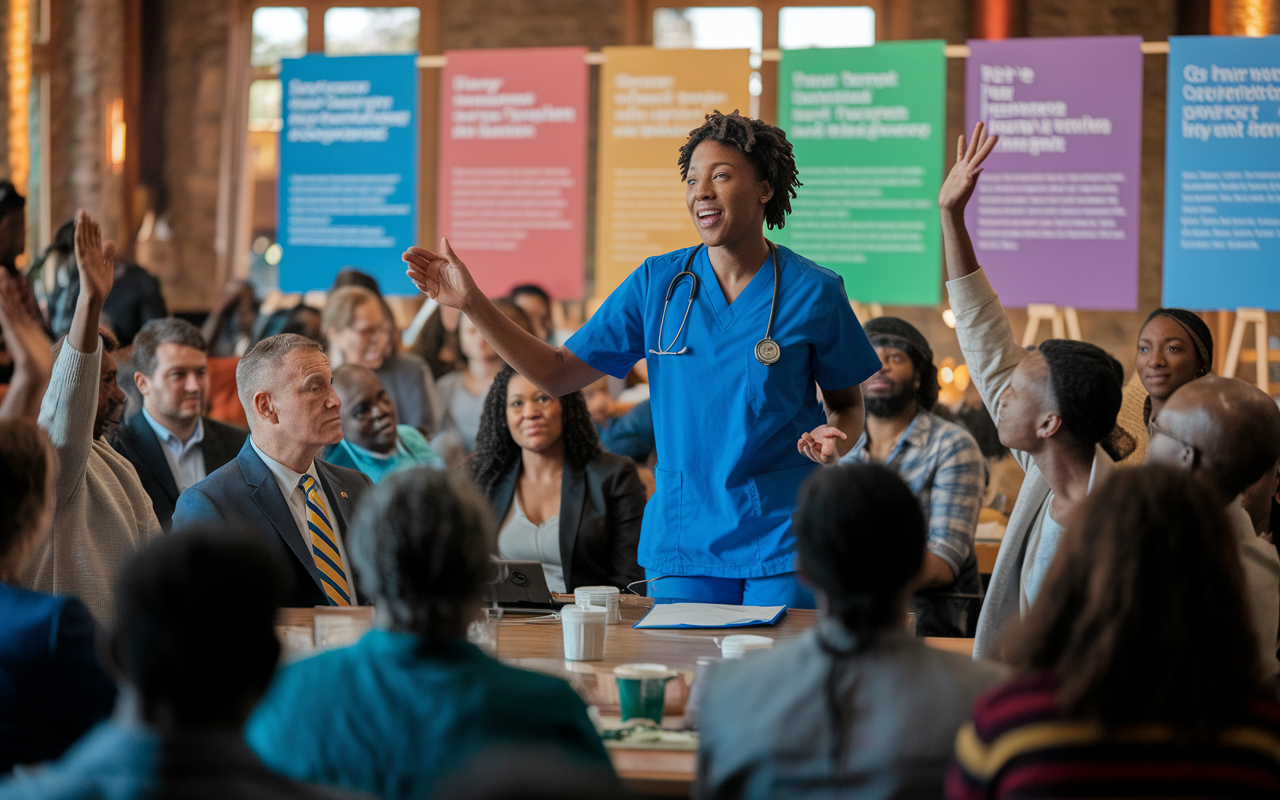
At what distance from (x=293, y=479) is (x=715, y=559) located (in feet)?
3.61

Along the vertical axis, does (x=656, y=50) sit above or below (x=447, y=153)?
above

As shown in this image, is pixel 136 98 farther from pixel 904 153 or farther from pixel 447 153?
pixel 904 153

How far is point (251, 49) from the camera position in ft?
28.3

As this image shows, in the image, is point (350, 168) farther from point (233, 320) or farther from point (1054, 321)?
point (1054, 321)

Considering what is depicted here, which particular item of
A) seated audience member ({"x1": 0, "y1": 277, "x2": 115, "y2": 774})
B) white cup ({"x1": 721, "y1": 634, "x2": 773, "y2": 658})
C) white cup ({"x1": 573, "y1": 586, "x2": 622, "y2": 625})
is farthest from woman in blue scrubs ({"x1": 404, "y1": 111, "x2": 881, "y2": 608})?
seated audience member ({"x1": 0, "y1": 277, "x2": 115, "y2": 774})

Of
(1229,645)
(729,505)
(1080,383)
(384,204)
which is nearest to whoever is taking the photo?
(1229,645)

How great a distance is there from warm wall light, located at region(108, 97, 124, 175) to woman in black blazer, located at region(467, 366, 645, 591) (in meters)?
5.19

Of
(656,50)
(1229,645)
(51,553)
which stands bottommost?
(51,553)

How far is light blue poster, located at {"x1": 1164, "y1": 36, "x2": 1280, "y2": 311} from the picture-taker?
5582 mm

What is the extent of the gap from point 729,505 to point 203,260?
6892 mm

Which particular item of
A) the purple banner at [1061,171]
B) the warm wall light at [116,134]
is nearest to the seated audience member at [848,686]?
the purple banner at [1061,171]

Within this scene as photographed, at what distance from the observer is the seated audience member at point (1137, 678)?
1.21 m

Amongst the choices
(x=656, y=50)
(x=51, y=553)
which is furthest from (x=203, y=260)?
(x=51, y=553)

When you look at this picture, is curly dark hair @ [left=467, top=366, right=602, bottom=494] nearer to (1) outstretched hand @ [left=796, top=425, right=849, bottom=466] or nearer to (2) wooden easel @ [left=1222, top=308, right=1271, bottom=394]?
(1) outstretched hand @ [left=796, top=425, right=849, bottom=466]
